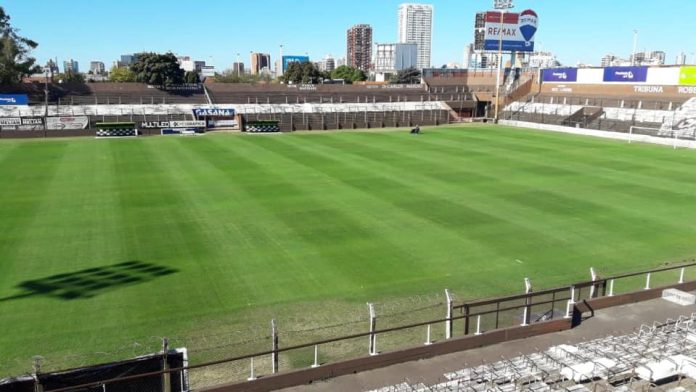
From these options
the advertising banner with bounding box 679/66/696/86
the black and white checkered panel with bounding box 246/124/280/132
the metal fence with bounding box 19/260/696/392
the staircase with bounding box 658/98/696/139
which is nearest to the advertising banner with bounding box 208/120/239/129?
the black and white checkered panel with bounding box 246/124/280/132

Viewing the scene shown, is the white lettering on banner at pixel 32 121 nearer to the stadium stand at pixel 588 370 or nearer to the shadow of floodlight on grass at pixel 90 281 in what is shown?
the shadow of floodlight on grass at pixel 90 281

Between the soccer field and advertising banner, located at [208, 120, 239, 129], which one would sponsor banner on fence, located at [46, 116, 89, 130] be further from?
the soccer field

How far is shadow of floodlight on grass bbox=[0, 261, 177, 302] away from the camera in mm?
17656

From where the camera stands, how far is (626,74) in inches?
3036

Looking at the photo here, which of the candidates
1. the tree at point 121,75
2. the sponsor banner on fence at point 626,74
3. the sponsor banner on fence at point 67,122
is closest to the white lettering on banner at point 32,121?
the sponsor banner on fence at point 67,122

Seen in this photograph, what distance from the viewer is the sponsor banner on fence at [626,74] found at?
74.9 metres

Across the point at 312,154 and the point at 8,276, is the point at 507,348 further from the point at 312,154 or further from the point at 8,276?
the point at 312,154

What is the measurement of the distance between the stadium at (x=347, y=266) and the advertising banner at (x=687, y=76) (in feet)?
56.2

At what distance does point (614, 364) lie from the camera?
11.5 meters

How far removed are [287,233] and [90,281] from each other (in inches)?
325

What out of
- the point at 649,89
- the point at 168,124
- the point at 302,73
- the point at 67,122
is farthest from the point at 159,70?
the point at 649,89

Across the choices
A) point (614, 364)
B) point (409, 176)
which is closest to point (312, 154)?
point (409, 176)

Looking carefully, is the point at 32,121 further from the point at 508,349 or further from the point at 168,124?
the point at 508,349

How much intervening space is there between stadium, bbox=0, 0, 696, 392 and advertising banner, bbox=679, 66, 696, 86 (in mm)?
17128
